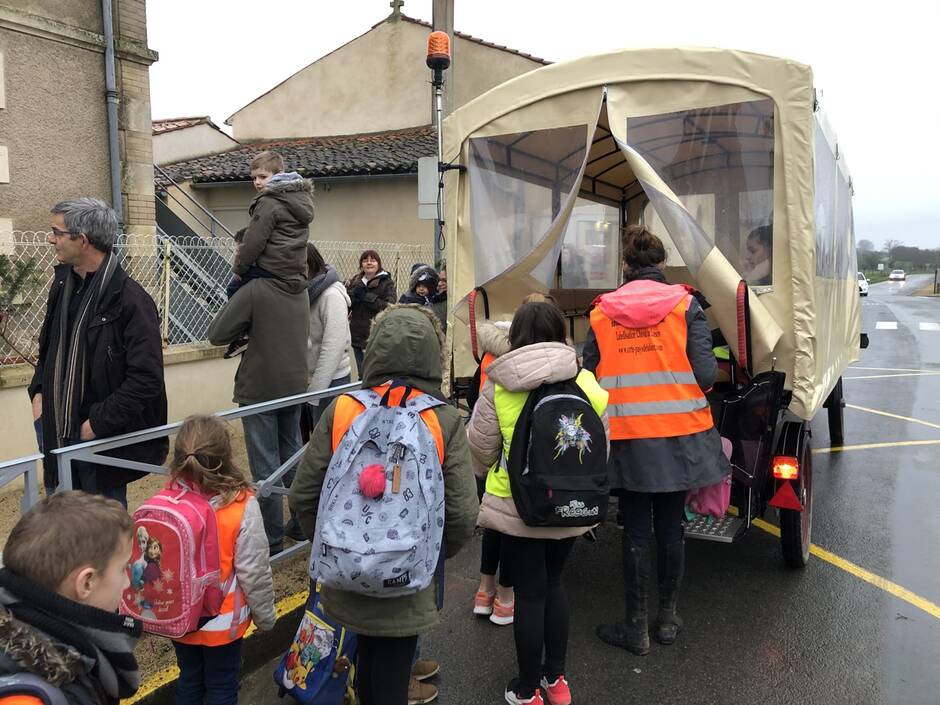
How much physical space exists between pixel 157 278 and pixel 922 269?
106535 millimetres

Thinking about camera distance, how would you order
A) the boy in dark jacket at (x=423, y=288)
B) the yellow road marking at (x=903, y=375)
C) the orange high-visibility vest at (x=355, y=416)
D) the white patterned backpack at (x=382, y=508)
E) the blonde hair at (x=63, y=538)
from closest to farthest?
the blonde hair at (x=63, y=538), the white patterned backpack at (x=382, y=508), the orange high-visibility vest at (x=355, y=416), the boy in dark jacket at (x=423, y=288), the yellow road marking at (x=903, y=375)

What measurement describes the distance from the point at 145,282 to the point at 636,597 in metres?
5.13

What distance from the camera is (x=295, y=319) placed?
3.66m

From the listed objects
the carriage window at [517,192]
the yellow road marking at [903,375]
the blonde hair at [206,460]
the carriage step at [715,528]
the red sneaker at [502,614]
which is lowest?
the yellow road marking at [903,375]

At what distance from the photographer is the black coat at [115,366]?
9.39 ft

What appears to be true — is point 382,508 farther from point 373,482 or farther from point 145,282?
point 145,282

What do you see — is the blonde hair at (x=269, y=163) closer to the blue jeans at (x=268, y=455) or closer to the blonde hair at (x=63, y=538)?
the blue jeans at (x=268, y=455)

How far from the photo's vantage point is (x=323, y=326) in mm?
4133

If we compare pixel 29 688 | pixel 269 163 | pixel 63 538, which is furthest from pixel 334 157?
pixel 29 688

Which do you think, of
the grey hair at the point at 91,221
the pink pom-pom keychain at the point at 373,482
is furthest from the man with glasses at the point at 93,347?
the pink pom-pom keychain at the point at 373,482

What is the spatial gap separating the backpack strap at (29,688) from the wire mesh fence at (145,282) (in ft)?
14.4

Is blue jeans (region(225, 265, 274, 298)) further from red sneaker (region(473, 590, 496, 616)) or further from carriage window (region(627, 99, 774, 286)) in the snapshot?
carriage window (region(627, 99, 774, 286))

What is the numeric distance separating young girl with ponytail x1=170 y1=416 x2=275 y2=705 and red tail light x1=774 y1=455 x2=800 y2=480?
263 cm

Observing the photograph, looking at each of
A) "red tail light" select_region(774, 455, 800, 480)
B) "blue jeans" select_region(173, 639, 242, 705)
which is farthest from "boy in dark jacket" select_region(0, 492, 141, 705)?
"red tail light" select_region(774, 455, 800, 480)
